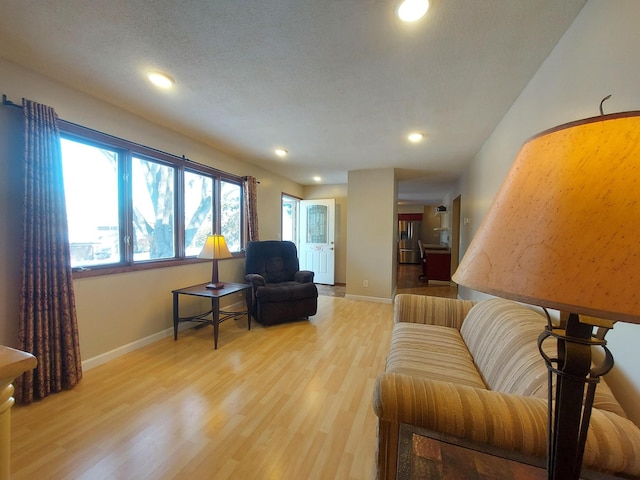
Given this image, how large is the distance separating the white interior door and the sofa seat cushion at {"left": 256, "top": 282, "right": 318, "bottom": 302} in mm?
2328

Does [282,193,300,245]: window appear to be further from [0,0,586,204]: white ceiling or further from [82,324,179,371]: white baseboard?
[82,324,179,371]: white baseboard

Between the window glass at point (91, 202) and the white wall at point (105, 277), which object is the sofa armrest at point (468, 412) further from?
the window glass at point (91, 202)

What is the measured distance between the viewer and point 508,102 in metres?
2.21

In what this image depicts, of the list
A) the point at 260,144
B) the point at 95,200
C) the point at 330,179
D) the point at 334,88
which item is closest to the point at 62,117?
the point at 95,200

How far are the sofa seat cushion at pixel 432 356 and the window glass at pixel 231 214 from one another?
2953 mm

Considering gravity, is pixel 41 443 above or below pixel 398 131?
below

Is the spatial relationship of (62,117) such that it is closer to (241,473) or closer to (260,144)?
(260,144)

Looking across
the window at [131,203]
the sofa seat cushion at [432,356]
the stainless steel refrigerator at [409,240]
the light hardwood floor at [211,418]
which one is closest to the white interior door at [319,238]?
the window at [131,203]

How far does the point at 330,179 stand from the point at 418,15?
4216 millimetres

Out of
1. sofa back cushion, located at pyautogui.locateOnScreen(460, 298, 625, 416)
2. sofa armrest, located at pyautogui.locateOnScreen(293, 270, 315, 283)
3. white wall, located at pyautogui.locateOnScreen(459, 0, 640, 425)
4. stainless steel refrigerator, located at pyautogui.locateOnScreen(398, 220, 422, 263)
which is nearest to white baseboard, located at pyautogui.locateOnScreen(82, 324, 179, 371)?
sofa armrest, located at pyautogui.locateOnScreen(293, 270, 315, 283)

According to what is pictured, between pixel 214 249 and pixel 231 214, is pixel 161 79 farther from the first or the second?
pixel 231 214

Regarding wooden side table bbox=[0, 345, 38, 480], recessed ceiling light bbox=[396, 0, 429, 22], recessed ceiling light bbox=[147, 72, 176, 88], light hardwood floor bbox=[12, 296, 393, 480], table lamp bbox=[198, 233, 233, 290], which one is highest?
recessed ceiling light bbox=[147, 72, 176, 88]

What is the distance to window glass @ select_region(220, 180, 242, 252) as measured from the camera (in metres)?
3.95

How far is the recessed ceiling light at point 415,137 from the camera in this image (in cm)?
297
